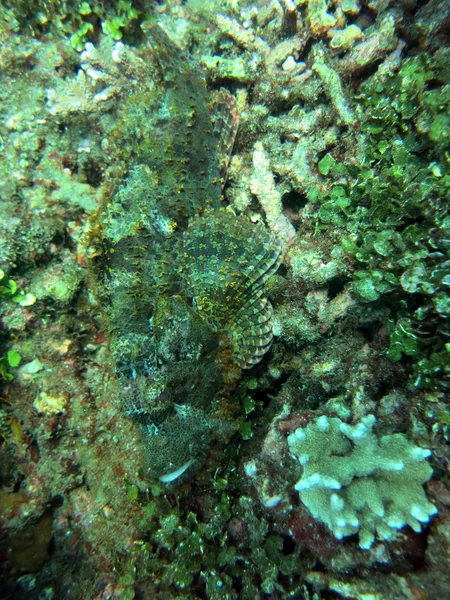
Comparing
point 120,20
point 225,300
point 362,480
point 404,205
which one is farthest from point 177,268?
point 120,20

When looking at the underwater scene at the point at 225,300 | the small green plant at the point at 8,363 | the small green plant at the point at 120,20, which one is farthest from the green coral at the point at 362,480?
the small green plant at the point at 120,20

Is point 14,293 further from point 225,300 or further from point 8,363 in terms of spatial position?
point 225,300

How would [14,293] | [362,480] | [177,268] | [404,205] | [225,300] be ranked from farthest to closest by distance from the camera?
[14,293]
[177,268]
[225,300]
[404,205]
[362,480]

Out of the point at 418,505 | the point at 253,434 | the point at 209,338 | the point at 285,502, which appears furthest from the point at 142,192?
the point at 418,505

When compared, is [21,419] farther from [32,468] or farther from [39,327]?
[39,327]

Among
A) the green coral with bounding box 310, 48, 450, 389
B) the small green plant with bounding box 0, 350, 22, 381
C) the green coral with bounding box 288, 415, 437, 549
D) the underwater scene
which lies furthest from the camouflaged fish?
the small green plant with bounding box 0, 350, 22, 381

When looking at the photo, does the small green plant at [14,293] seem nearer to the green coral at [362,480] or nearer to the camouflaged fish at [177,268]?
the camouflaged fish at [177,268]
